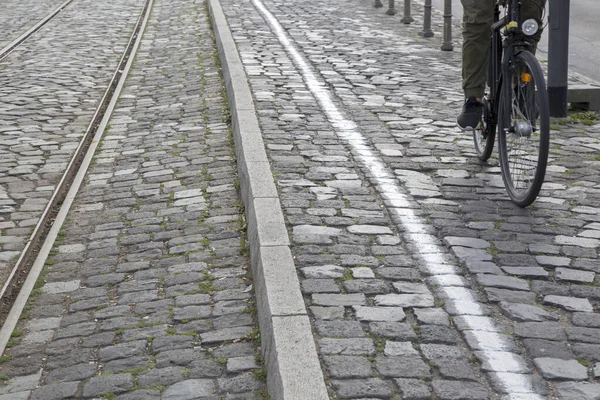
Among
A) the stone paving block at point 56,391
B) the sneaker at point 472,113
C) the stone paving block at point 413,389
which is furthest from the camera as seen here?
the sneaker at point 472,113

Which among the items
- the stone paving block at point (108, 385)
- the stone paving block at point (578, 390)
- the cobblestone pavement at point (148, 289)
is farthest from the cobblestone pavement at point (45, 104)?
the stone paving block at point (578, 390)

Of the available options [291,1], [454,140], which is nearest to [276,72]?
[454,140]

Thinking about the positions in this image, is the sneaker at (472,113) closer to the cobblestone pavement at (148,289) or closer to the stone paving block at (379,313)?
the cobblestone pavement at (148,289)

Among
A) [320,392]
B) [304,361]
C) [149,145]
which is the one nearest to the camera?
[320,392]

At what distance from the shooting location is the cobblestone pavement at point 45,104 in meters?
6.53

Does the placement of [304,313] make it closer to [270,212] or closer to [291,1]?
[270,212]

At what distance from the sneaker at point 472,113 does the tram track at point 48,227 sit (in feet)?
8.55

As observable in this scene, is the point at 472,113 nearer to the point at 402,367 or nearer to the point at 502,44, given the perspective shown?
the point at 502,44

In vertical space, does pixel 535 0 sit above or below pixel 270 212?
above

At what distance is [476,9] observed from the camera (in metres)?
5.94

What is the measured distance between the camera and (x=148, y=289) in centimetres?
472

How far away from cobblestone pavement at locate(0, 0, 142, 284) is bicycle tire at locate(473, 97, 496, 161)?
9.52 feet

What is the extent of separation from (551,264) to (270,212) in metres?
1.49

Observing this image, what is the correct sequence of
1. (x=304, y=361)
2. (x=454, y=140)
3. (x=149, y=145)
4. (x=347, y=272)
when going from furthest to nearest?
1. (x=149, y=145)
2. (x=454, y=140)
3. (x=347, y=272)
4. (x=304, y=361)
